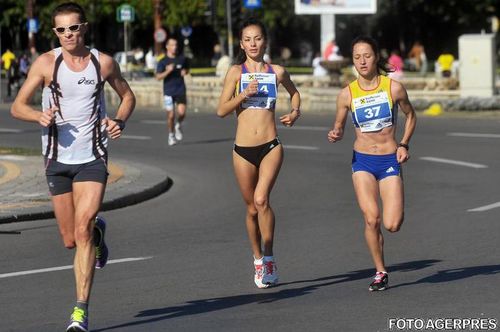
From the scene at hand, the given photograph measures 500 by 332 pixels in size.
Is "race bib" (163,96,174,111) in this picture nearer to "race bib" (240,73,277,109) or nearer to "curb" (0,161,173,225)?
"curb" (0,161,173,225)

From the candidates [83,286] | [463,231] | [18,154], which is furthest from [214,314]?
[18,154]

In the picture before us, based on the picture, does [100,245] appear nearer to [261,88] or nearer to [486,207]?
[261,88]

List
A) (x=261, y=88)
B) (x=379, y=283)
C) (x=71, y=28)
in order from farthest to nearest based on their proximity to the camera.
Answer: (x=261, y=88)
(x=379, y=283)
(x=71, y=28)

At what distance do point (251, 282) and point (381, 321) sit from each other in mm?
2020

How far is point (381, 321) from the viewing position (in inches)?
327

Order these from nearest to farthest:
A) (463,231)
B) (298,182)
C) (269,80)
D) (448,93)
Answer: (269,80) → (463,231) → (298,182) → (448,93)

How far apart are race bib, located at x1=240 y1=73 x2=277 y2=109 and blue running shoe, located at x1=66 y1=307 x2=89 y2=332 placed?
2513 mm

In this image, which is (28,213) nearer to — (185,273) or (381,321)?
(185,273)

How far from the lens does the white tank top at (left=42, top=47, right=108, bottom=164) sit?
847 centimetres

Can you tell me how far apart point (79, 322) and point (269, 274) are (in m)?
2.20

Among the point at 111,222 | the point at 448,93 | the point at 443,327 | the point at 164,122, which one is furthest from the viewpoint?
the point at 448,93

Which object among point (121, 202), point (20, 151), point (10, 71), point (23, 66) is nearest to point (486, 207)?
point (121, 202)

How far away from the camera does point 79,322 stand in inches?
316

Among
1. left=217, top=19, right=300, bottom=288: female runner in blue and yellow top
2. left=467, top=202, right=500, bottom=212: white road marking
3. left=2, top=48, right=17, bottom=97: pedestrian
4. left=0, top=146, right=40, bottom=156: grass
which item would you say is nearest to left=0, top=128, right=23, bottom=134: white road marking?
left=0, top=146, right=40, bottom=156: grass
